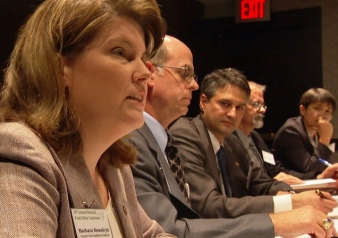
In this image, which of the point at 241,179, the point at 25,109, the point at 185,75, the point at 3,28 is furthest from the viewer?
the point at 241,179

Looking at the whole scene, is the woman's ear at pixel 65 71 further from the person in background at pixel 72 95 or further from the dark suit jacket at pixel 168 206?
the dark suit jacket at pixel 168 206

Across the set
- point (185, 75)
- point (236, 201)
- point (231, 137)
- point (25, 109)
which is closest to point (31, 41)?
point (25, 109)

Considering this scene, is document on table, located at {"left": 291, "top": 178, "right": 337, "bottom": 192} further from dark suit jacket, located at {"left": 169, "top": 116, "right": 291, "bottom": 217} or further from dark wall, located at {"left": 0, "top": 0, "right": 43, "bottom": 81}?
dark wall, located at {"left": 0, "top": 0, "right": 43, "bottom": 81}

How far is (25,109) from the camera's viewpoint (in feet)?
3.03

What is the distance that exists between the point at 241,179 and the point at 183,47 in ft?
3.32

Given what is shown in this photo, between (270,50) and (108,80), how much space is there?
532 centimetres

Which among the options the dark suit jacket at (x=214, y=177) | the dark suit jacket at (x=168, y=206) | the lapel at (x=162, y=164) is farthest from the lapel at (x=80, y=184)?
the dark suit jacket at (x=214, y=177)

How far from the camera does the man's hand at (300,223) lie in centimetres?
166

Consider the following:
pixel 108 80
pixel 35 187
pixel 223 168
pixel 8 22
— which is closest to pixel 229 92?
pixel 223 168

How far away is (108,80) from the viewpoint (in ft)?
3.21

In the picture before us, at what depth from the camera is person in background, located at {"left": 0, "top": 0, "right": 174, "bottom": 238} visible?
0.86m

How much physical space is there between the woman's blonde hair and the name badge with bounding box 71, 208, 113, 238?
0.12 m

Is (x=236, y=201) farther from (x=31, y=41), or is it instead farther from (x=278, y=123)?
(x=278, y=123)

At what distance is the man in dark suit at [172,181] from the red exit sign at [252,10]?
159 inches
